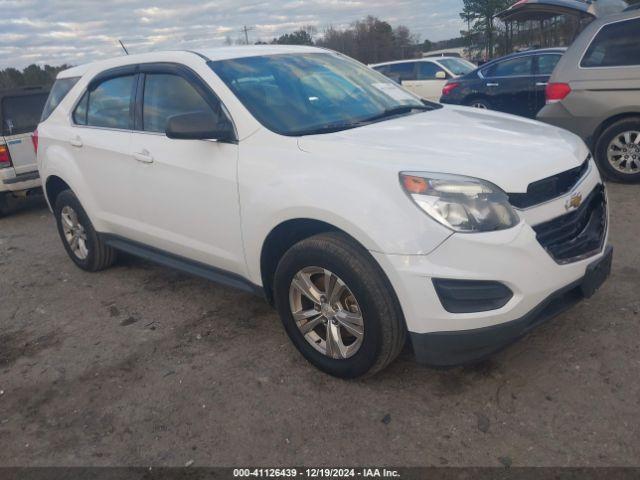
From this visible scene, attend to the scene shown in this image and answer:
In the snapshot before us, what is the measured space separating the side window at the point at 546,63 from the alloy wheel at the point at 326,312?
8.71 meters

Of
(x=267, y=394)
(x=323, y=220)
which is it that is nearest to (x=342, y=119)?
(x=323, y=220)

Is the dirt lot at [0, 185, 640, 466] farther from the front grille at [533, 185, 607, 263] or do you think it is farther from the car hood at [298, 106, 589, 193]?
the car hood at [298, 106, 589, 193]

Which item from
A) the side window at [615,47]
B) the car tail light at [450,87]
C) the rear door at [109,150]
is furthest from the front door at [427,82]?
the rear door at [109,150]

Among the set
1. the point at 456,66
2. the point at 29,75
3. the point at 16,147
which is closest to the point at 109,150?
the point at 16,147

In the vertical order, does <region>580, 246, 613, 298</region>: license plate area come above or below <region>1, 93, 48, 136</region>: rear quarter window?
below

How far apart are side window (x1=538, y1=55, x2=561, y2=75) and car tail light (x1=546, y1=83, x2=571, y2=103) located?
3874 mm

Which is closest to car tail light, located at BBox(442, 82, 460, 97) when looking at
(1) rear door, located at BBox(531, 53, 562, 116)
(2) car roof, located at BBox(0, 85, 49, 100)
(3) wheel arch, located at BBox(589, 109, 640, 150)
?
(1) rear door, located at BBox(531, 53, 562, 116)

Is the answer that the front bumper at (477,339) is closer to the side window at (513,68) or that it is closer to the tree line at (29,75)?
the side window at (513,68)

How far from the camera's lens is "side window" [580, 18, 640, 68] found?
6.33 m

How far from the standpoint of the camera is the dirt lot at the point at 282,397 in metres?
2.65

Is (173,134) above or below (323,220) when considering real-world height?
above

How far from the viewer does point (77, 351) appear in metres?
3.91

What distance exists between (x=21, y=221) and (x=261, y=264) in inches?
245

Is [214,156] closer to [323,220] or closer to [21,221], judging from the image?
[323,220]
